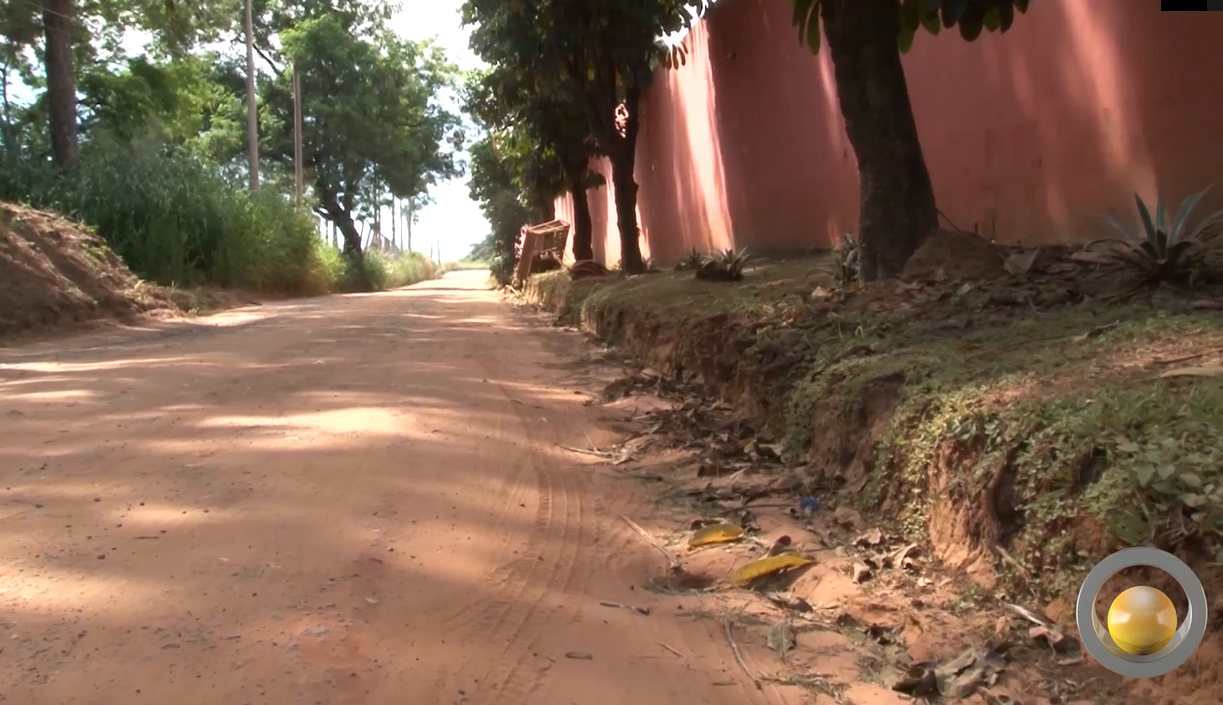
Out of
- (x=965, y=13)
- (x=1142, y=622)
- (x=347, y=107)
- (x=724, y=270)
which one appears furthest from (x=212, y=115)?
(x=1142, y=622)

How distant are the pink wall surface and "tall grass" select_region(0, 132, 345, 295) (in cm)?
900

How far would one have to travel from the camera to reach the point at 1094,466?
2896 millimetres

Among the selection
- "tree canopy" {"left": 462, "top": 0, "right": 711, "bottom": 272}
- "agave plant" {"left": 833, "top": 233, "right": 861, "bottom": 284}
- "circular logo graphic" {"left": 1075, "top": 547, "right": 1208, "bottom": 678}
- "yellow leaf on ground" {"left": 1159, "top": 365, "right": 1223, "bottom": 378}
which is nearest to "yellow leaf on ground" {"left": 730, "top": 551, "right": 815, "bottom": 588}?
"yellow leaf on ground" {"left": 1159, "top": 365, "right": 1223, "bottom": 378}

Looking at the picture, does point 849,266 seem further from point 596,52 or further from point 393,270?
point 393,270

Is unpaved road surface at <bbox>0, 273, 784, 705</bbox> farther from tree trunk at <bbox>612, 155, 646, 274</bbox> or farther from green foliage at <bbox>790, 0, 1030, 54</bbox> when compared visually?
→ tree trunk at <bbox>612, 155, 646, 274</bbox>

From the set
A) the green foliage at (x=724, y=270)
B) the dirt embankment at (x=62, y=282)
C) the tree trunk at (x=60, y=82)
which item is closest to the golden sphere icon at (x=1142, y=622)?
the green foliage at (x=724, y=270)

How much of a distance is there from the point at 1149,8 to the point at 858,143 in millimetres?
1760

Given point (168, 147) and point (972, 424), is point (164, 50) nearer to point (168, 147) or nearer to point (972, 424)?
point (168, 147)

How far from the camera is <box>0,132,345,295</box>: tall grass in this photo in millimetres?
15938

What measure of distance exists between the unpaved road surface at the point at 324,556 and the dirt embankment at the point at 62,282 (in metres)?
5.35

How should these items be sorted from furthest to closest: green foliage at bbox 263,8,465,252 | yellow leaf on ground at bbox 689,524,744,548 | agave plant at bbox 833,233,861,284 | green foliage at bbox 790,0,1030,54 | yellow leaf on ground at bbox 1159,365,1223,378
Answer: green foliage at bbox 263,8,465,252 < agave plant at bbox 833,233,861,284 < green foliage at bbox 790,0,1030,54 < yellow leaf on ground at bbox 689,524,744,548 < yellow leaf on ground at bbox 1159,365,1223,378

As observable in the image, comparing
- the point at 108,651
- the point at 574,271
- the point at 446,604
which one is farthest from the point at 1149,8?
the point at 574,271

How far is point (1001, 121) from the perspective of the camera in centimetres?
718

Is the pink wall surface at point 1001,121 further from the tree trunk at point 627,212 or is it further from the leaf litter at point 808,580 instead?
the leaf litter at point 808,580
